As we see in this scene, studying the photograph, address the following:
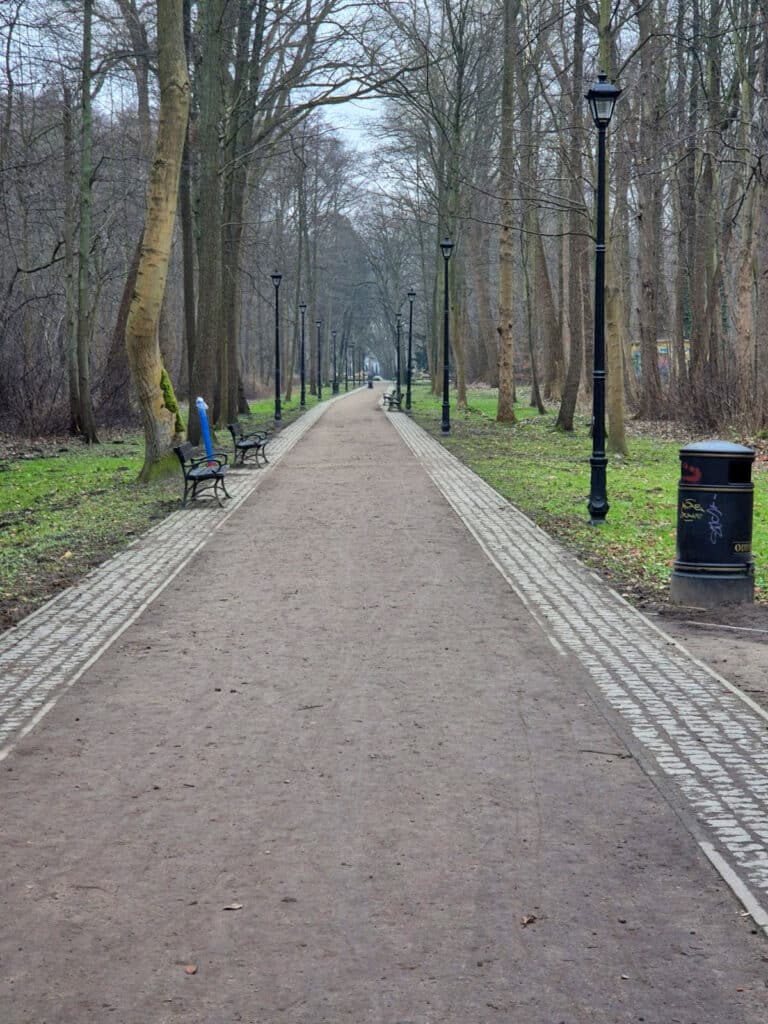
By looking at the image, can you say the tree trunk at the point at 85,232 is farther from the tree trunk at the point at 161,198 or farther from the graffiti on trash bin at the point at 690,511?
the graffiti on trash bin at the point at 690,511

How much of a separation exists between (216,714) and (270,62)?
2541cm

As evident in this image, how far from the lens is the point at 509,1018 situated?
11.1 ft

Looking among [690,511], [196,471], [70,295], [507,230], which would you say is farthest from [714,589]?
[507,230]

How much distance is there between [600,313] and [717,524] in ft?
18.5

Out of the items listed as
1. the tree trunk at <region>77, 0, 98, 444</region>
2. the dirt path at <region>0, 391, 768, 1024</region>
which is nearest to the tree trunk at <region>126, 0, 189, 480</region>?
the tree trunk at <region>77, 0, 98, 444</region>

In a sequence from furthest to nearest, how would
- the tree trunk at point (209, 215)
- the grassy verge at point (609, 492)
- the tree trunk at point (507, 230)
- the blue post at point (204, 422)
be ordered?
the tree trunk at point (507, 230)
the tree trunk at point (209, 215)
the blue post at point (204, 422)
the grassy verge at point (609, 492)

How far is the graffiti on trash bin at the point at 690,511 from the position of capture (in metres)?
9.20

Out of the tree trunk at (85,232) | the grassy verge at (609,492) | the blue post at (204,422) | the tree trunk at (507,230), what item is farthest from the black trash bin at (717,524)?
the tree trunk at (507,230)

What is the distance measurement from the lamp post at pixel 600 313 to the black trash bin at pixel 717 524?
433cm

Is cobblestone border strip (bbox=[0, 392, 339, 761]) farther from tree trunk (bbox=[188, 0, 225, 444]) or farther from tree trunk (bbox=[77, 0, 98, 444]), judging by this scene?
tree trunk (bbox=[77, 0, 98, 444])

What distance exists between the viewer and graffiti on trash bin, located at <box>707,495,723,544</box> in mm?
9141

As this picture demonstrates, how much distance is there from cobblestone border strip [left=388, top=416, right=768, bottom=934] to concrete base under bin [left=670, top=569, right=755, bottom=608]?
492 millimetres

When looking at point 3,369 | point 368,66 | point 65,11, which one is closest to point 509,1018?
point 368,66

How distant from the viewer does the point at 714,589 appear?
363 inches
